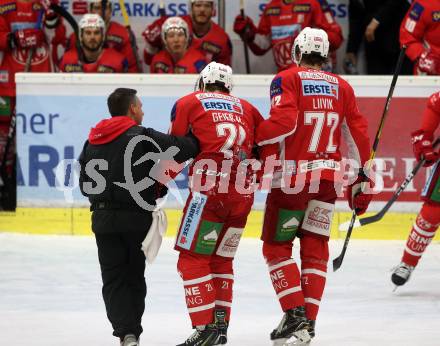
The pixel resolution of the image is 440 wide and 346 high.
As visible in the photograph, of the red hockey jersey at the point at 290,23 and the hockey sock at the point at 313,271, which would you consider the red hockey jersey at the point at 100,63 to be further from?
the hockey sock at the point at 313,271

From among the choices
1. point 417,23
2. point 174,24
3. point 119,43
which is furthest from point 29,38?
point 417,23

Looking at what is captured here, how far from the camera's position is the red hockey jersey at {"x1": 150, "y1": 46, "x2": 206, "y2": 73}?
29.9 ft

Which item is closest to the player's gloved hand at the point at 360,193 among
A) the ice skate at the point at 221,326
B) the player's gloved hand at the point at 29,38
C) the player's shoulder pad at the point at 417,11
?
the ice skate at the point at 221,326

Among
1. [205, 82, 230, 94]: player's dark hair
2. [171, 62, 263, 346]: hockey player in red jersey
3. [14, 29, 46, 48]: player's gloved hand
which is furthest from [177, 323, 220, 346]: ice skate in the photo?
[14, 29, 46, 48]: player's gloved hand

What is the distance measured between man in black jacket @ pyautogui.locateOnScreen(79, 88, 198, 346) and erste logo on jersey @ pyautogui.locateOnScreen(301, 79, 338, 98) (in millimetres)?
677

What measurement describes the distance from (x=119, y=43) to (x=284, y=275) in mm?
4218

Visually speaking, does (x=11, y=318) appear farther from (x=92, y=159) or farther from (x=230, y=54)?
Answer: (x=230, y=54)

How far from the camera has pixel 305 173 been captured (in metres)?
5.71

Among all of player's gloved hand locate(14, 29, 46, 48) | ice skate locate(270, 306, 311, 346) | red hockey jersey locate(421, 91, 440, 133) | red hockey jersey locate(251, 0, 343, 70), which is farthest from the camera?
player's gloved hand locate(14, 29, 46, 48)

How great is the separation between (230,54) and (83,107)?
4.50ft

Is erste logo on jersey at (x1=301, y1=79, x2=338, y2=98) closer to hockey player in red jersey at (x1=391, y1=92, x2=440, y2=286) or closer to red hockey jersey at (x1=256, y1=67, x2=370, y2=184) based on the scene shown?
red hockey jersey at (x1=256, y1=67, x2=370, y2=184)

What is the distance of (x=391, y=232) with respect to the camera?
8.65 meters

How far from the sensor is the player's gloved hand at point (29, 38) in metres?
9.38

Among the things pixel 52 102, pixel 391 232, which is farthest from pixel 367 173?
pixel 52 102
